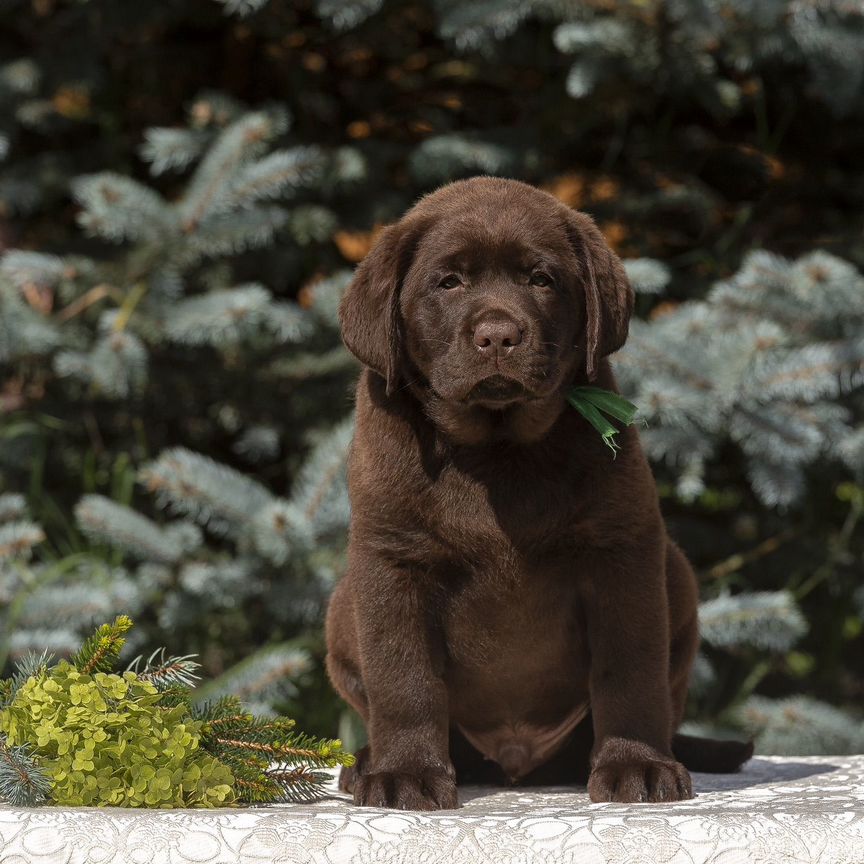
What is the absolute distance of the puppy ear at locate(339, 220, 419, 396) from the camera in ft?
8.74

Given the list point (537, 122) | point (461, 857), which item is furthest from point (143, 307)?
point (461, 857)

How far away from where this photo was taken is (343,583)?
3.09 metres

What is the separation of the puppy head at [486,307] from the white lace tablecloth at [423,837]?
756 millimetres

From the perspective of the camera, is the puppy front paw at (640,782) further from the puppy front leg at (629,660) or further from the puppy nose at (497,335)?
the puppy nose at (497,335)

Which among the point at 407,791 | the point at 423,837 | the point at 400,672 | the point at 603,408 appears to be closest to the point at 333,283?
the point at 603,408

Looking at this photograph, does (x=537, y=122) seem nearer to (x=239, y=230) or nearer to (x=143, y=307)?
(x=239, y=230)

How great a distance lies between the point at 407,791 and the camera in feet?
8.16

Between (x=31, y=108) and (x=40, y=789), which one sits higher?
(x=31, y=108)

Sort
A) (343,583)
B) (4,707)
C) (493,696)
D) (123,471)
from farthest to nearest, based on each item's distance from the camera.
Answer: (123,471), (343,583), (493,696), (4,707)

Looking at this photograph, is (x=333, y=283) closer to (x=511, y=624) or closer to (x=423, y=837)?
(x=511, y=624)

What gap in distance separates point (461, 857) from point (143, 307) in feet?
9.85

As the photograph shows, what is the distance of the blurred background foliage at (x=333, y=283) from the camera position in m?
4.49

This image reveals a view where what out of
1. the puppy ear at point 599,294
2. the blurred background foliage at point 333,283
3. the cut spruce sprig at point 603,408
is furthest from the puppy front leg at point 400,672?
the blurred background foliage at point 333,283

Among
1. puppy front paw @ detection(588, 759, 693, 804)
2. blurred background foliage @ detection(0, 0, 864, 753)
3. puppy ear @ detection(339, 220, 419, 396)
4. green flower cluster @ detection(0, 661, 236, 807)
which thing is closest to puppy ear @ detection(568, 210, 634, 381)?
puppy ear @ detection(339, 220, 419, 396)
